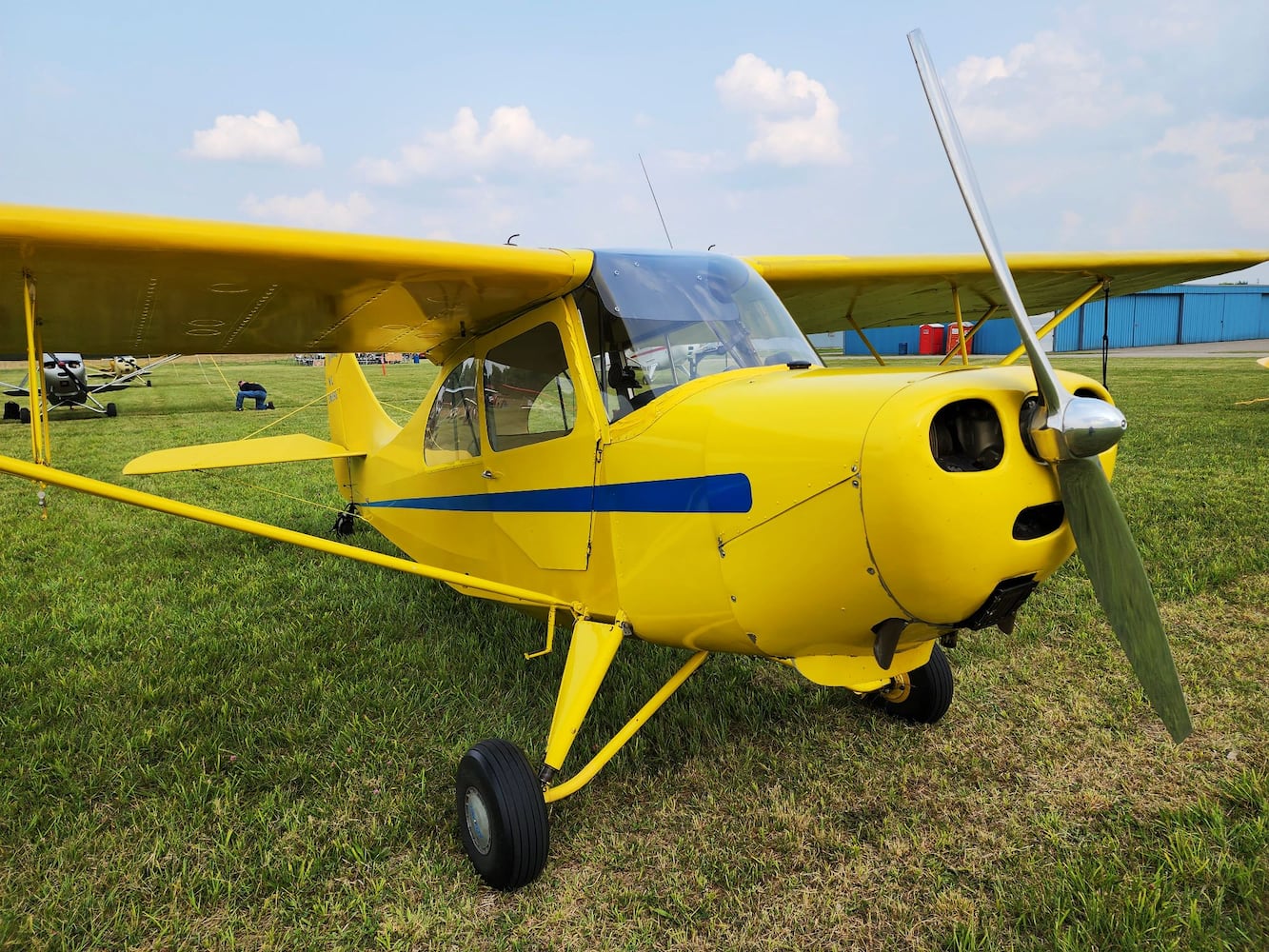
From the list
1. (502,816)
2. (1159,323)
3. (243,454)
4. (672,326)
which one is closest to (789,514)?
(672,326)

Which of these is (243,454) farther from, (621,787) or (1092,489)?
(1092,489)

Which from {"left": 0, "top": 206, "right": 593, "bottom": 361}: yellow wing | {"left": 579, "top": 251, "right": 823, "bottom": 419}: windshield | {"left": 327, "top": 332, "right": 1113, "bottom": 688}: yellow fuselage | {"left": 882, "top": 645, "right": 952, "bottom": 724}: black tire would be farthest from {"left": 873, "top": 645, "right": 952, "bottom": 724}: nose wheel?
{"left": 0, "top": 206, "right": 593, "bottom": 361}: yellow wing

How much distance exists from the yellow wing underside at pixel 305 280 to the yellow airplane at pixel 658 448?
2 centimetres

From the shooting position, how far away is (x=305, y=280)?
2.96m

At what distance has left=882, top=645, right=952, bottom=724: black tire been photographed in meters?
3.42

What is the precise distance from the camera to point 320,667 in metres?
4.21

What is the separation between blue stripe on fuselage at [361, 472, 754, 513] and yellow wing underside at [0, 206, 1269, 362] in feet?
2.94

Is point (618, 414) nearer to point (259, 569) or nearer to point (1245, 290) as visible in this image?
point (259, 569)

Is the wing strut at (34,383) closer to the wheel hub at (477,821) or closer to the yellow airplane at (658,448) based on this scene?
the yellow airplane at (658,448)

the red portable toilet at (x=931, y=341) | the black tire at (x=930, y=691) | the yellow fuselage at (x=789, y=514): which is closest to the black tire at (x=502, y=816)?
the yellow fuselage at (x=789, y=514)

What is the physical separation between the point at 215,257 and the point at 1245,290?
208ft

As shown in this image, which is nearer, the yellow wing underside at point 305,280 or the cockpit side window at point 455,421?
the yellow wing underside at point 305,280

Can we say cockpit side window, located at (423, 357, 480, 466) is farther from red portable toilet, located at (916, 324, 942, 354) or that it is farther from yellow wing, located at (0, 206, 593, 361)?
red portable toilet, located at (916, 324, 942, 354)

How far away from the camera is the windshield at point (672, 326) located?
2.87 meters
